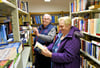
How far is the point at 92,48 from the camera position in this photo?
1721mm

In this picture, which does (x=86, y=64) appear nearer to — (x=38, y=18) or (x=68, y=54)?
(x=68, y=54)

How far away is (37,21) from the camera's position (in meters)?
3.70

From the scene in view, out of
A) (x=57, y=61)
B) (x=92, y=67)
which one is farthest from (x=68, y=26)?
(x=92, y=67)

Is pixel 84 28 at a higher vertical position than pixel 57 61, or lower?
higher

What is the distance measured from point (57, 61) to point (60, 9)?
2.89 m

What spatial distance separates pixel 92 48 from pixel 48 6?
269cm

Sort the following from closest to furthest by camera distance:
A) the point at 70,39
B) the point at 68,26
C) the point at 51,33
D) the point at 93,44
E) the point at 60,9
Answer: the point at 70,39
the point at 68,26
the point at 93,44
the point at 51,33
the point at 60,9

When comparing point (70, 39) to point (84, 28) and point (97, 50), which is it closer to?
point (97, 50)

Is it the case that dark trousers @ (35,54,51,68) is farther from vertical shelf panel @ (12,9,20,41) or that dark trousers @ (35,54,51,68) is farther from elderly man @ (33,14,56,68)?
vertical shelf panel @ (12,9,20,41)

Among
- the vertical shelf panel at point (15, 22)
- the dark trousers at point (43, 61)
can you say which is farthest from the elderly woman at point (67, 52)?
the dark trousers at point (43, 61)

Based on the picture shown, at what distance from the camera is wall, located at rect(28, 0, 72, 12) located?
390 cm

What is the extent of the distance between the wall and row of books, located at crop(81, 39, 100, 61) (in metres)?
2.26

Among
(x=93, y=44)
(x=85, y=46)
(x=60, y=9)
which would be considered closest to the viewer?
(x=93, y=44)

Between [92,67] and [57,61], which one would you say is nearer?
[57,61]
